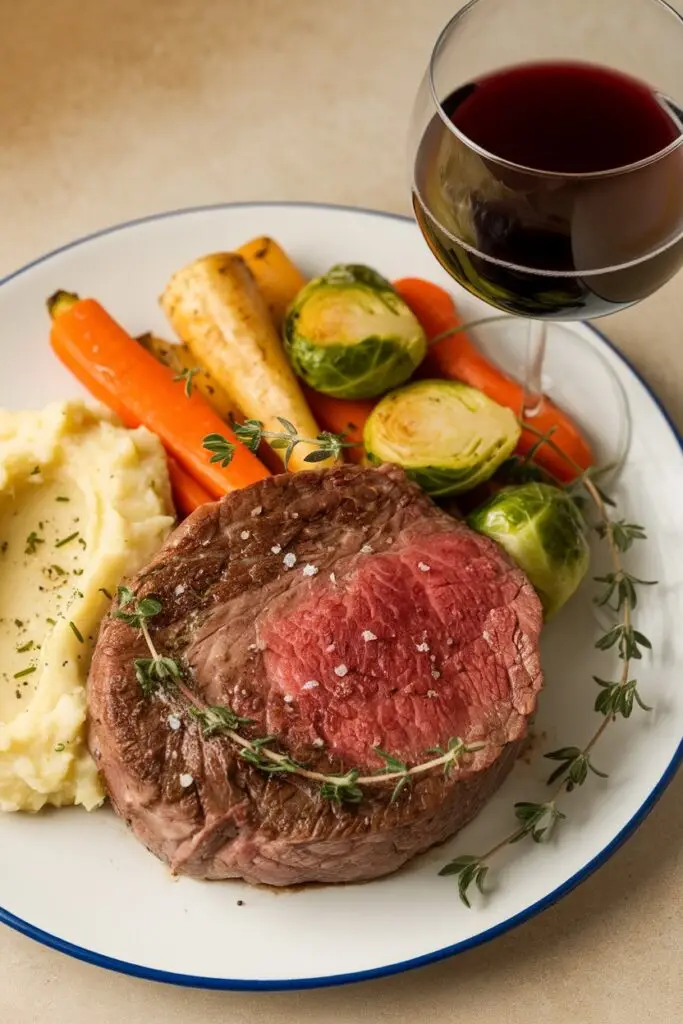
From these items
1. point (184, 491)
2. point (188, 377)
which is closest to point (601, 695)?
point (184, 491)

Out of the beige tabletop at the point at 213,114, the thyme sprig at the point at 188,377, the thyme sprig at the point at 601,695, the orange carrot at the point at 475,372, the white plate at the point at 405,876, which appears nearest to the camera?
the white plate at the point at 405,876

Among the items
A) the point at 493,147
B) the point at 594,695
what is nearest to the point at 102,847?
the point at 594,695

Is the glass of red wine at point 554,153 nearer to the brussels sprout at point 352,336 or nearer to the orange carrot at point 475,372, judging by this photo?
the brussels sprout at point 352,336

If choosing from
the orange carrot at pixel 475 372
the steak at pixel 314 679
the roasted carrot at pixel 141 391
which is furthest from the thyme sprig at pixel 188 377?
the orange carrot at pixel 475 372

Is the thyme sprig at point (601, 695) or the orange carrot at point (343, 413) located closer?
the thyme sprig at point (601, 695)

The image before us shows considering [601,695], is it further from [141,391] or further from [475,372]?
[141,391]
